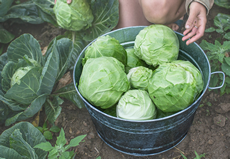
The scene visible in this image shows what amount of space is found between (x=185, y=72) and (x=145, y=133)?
69 cm

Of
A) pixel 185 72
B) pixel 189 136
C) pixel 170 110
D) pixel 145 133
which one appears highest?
pixel 185 72

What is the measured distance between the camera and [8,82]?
265 cm

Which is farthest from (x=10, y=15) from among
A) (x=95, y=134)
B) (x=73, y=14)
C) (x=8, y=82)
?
(x=95, y=134)

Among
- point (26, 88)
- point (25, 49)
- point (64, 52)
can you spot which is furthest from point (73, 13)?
point (26, 88)

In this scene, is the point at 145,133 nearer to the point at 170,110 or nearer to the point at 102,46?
the point at 170,110

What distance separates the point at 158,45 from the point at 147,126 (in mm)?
939

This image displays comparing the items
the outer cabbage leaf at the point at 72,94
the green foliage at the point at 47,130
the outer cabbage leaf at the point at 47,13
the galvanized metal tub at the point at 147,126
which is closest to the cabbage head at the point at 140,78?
the galvanized metal tub at the point at 147,126

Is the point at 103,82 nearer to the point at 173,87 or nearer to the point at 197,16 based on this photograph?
the point at 173,87

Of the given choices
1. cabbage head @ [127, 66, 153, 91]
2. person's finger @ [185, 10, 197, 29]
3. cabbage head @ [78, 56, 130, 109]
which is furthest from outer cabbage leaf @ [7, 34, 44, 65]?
person's finger @ [185, 10, 197, 29]

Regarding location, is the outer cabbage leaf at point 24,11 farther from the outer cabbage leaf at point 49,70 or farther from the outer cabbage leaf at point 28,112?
the outer cabbage leaf at point 28,112

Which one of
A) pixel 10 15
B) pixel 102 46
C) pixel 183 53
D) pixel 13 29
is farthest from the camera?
pixel 13 29

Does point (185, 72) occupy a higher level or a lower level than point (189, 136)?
higher

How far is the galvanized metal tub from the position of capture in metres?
1.78

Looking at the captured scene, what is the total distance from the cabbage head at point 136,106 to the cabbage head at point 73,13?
1.83 metres
